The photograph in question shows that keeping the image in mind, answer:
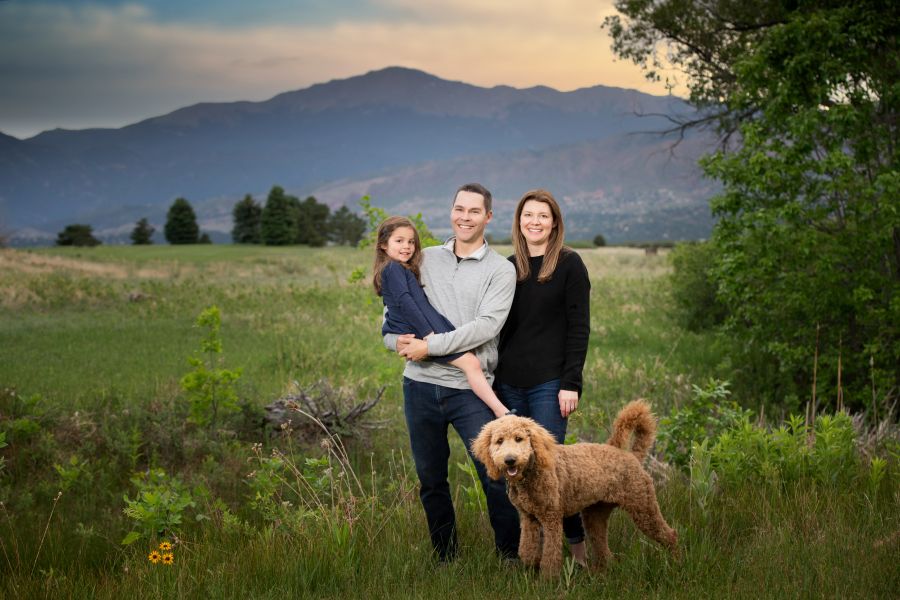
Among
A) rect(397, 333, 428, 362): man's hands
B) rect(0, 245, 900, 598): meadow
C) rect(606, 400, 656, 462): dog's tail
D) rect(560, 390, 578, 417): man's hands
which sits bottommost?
rect(0, 245, 900, 598): meadow

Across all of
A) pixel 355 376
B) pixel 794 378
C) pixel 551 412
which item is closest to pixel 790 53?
pixel 794 378

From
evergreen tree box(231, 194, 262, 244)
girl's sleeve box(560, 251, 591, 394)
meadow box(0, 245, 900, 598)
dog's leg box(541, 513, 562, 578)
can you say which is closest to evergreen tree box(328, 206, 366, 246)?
evergreen tree box(231, 194, 262, 244)

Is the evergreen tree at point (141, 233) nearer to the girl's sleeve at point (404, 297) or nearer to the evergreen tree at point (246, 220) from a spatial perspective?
the evergreen tree at point (246, 220)

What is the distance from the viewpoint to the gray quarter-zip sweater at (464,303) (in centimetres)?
480

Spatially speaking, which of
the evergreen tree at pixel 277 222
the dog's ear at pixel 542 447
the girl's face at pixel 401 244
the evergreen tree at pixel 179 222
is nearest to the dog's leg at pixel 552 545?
the dog's ear at pixel 542 447

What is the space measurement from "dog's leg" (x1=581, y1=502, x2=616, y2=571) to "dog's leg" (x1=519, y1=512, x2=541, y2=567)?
503 millimetres

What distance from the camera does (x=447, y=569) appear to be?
4.81 metres

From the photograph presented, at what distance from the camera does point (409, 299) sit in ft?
16.4

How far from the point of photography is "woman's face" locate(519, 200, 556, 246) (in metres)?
5.02

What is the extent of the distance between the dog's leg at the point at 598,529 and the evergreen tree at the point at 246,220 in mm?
90562

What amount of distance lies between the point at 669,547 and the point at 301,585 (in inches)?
92.3

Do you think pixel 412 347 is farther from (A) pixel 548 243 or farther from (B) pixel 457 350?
(A) pixel 548 243

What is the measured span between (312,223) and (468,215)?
92.2 m

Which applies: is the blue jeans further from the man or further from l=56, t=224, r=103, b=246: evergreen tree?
l=56, t=224, r=103, b=246: evergreen tree
